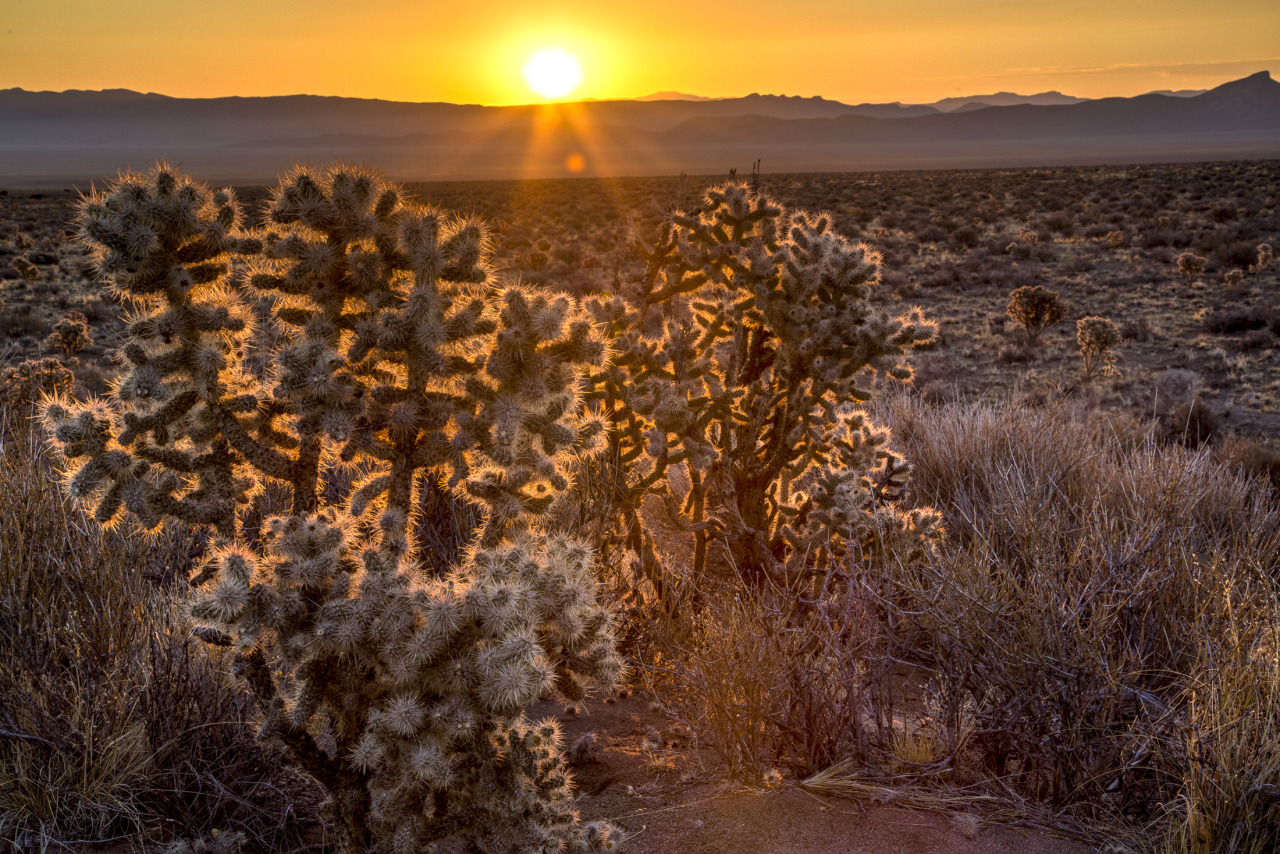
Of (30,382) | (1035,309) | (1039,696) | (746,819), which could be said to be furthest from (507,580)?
(1035,309)

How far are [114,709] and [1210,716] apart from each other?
3922mm

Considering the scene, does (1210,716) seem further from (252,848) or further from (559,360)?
(252,848)

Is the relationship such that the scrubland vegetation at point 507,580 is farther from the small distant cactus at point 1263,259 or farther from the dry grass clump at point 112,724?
the small distant cactus at point 1263,259

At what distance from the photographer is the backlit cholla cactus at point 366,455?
2.62 m

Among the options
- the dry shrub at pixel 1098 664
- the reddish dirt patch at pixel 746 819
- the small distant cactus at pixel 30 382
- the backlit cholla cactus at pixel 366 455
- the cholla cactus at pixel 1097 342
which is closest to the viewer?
the backlit cholla cactus at pixel 366 455

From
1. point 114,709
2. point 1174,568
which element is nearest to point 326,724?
point 114,709

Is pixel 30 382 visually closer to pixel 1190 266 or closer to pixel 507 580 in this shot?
pixel 507 580

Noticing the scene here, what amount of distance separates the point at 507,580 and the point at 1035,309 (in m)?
17.5

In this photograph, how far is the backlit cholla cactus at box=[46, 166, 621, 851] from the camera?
2.62 m

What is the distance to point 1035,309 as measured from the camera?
1802 cm

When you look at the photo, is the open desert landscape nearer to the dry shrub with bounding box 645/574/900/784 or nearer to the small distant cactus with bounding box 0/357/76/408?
the dry shrub with bounding box 645/574/900/784

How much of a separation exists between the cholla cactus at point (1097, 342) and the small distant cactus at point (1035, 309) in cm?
259

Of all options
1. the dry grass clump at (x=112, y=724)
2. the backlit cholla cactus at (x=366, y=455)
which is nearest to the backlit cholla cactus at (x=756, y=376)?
the backlit cholla cactus at (x=366, y=455)

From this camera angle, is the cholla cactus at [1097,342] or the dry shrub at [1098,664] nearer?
the dry shrub at [1098,664]
